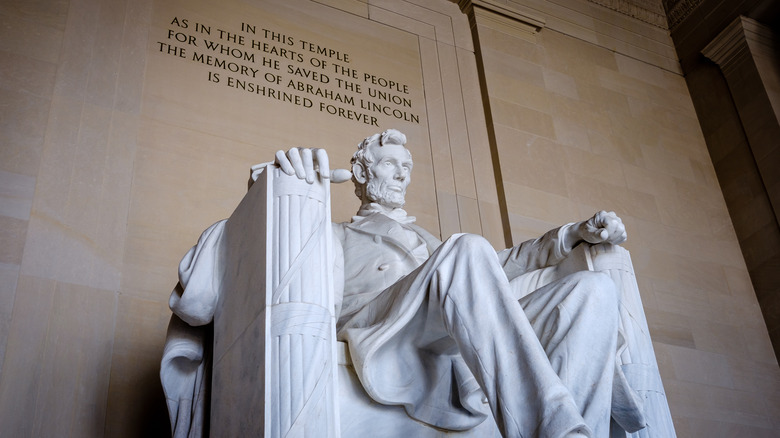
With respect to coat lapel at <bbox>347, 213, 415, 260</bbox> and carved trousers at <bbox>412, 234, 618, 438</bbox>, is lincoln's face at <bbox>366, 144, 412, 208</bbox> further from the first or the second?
carved trousers at <bbox>412, 234, 618, 438</bbox>

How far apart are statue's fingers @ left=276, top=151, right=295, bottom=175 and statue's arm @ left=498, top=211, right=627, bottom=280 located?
4.44ft

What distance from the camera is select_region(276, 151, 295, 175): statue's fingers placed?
3445mm

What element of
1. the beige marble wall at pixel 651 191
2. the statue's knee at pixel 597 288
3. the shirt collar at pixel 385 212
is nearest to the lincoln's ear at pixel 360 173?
the shirt collar at pixel 385 212

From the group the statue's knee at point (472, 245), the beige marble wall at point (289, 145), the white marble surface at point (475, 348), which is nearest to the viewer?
the white marble surface at point (475, 348)

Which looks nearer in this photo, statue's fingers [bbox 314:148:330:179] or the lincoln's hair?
statue's fingers [bbox 314:148:330:179]

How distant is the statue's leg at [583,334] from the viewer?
312 cm

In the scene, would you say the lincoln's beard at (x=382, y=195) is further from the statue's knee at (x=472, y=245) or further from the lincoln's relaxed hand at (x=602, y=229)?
the statue's knee at (x=472, y=245)

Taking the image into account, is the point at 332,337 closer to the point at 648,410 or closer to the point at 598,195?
the point at 648,410

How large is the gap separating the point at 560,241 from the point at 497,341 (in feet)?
4.19

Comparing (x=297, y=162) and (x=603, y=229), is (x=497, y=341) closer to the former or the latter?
(x=297, y=162)

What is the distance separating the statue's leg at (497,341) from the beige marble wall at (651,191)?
3.18 metres

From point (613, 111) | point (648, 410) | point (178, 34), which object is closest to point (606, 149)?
point (613, 111)

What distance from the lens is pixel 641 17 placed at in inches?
344

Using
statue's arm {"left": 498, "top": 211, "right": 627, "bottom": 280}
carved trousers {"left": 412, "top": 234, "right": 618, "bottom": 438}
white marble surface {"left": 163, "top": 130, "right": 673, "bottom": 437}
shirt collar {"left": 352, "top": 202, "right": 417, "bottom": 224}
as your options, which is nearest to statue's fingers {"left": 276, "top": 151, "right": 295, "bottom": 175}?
white marble surface {"left": 163, "top": 130, "right": 673, "bottom": 437}
